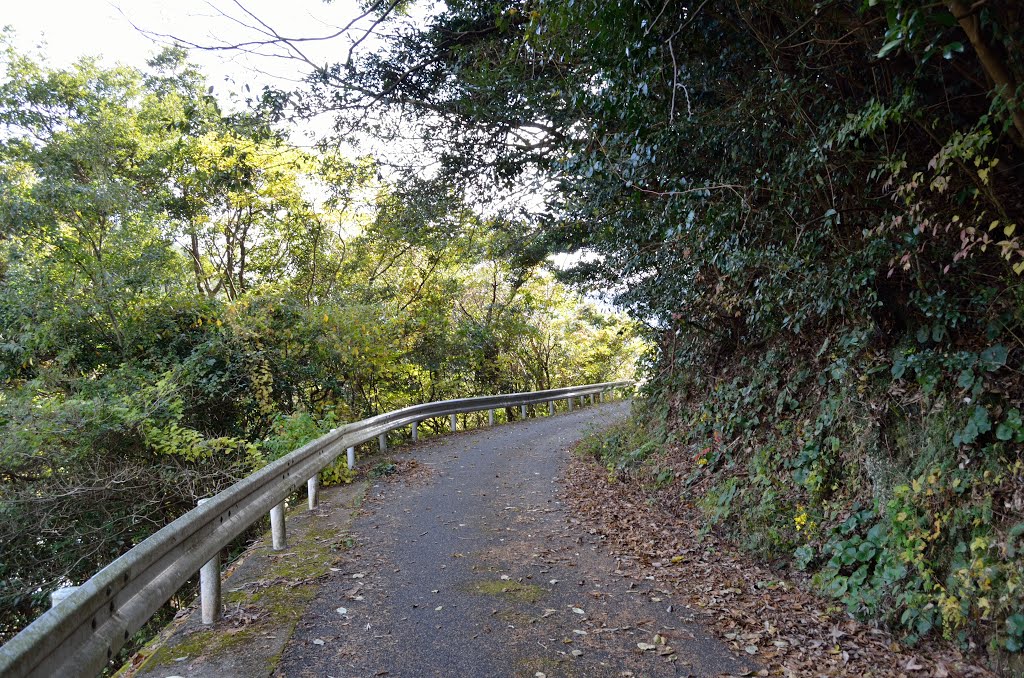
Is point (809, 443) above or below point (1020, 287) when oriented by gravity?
below

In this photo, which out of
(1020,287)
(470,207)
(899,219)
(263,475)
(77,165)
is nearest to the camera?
(1020,287)

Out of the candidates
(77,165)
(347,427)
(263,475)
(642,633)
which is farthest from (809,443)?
(77,165)

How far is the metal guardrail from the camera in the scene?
2438 millimetres

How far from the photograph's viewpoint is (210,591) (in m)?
4.49

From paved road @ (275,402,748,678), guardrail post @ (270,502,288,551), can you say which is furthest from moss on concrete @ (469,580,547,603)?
guardrail post @ (270,502,288,551)

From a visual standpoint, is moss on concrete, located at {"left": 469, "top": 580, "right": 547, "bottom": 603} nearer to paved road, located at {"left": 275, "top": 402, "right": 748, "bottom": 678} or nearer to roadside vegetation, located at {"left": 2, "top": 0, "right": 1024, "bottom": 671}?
paved road, located at {"left": 275, "top": 402, "right": 748, "bottom": 678}

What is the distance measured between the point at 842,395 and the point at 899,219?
6.50 feet

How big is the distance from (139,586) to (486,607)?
8.53 feet

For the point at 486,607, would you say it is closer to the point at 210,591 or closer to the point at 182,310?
the point at 210,591

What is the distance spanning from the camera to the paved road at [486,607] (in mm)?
4102

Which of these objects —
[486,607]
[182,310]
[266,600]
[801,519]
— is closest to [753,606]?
[801,519]

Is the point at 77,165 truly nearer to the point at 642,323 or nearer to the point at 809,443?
the point at 642,323

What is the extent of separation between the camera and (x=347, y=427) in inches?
398

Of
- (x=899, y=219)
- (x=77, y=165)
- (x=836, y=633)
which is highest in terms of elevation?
(x=77, y=165)
